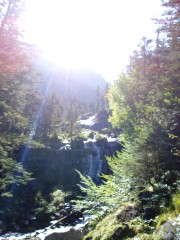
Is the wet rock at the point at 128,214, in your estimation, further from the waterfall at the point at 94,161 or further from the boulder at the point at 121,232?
the waterfall at the point at 94,161

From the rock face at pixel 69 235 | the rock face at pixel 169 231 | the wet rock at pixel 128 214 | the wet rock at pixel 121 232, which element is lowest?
the rock face at pixel 69 235

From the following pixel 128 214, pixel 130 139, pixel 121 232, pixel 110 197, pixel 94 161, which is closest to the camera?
pixel 121 232

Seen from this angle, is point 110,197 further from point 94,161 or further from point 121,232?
point 94,161

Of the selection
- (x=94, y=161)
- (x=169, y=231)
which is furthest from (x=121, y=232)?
(x=94, y=161)

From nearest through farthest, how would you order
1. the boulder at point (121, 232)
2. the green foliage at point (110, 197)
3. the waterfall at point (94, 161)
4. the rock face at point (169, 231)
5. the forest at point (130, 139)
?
the rock face at point (169, 231)
the boulder at point (121, 232)
the forest at point (130, 139)
the green foliage at point (110, 197)
the waterfall at point (94, 161)

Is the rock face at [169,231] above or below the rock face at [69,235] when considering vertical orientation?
above

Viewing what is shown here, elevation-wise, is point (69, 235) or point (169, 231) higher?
point (169, 231)

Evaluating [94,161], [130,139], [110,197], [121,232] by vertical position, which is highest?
[130,139]

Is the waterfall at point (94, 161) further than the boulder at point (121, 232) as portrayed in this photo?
Yes

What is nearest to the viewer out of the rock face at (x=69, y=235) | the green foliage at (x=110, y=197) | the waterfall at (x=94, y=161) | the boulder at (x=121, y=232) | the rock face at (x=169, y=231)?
the rock face at (x=169, y=231)

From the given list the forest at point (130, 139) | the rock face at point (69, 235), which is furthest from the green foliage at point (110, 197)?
the rock face at point (69, 235)

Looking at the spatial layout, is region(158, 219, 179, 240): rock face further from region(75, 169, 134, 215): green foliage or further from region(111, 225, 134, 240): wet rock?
region(75, 169, 134, 215): green foliage

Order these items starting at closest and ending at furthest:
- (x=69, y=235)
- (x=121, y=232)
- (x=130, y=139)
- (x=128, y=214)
→ 1. (x=121, y=232)
2. (x=128, y=214)
3. (x=69, y=235)
4. (x=130, y=139)

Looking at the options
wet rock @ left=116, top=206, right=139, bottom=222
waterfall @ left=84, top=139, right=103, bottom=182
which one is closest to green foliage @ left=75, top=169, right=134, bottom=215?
wet rock @ left=116, top=206, right=139, bottom=222
